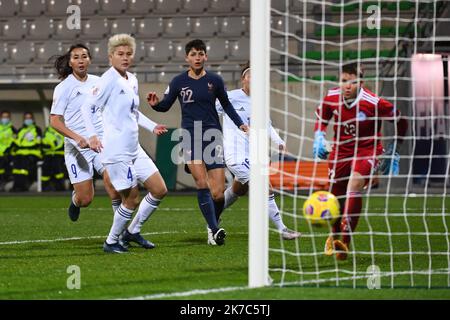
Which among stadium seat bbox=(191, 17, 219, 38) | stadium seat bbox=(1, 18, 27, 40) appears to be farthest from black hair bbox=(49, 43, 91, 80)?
stadium seat bbox=(1, 18, 27, 40)

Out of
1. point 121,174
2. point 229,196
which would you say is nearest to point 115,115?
point 121,174

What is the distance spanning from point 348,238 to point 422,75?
511 inches

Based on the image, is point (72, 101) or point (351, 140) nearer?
point (351, 140)

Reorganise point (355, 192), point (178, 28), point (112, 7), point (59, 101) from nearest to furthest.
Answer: point (355, 192), point (59, 101), point (178, 28), point (112, 7)

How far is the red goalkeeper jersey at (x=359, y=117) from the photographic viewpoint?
8242mm

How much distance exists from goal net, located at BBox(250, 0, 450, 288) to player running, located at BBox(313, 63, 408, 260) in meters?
0.13

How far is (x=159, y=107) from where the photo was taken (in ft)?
31.4

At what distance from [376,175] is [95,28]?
1761cm

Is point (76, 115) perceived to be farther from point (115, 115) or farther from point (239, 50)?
point (239, 50)

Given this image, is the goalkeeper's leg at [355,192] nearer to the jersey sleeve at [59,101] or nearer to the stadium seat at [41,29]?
the jersey sleeve at [59,101]

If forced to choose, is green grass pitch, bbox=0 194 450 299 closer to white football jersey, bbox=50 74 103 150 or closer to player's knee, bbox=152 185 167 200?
player's knee, bbox=152 185 167 200

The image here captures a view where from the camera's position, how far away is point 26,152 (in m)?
21.6

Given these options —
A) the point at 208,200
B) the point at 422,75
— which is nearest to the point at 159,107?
the point at 208,200

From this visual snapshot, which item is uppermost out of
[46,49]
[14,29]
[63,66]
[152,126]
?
[14,29]
